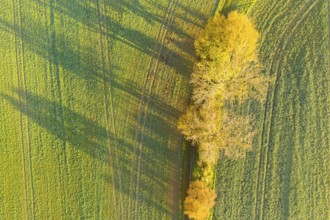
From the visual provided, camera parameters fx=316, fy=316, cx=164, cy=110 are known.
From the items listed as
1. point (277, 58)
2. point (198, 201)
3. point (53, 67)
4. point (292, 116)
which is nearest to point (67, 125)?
point (53, 67)

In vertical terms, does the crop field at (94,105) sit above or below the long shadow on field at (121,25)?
below

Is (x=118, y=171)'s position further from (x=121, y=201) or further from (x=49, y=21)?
(x=49, y=21)

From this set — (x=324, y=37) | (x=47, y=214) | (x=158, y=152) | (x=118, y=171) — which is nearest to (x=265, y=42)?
(x=324, y=37)

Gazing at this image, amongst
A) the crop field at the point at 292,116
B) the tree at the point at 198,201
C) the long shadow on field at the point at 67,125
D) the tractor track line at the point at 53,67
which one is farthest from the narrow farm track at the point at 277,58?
the tractor track line at the point at 53,67

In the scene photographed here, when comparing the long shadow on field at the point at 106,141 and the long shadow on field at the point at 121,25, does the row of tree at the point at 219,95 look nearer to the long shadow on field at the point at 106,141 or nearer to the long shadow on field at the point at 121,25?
the long shadow on field at the point at 121,25

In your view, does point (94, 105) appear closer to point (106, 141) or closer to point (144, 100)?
point (106, 141)

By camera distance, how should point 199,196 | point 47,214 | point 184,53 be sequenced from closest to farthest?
point 199,196
point 184,53
point 47,214

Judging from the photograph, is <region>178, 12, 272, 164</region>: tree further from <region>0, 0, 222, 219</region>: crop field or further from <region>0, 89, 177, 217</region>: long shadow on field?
<region>0, 89, 177, 217</region>: long shadow on field
